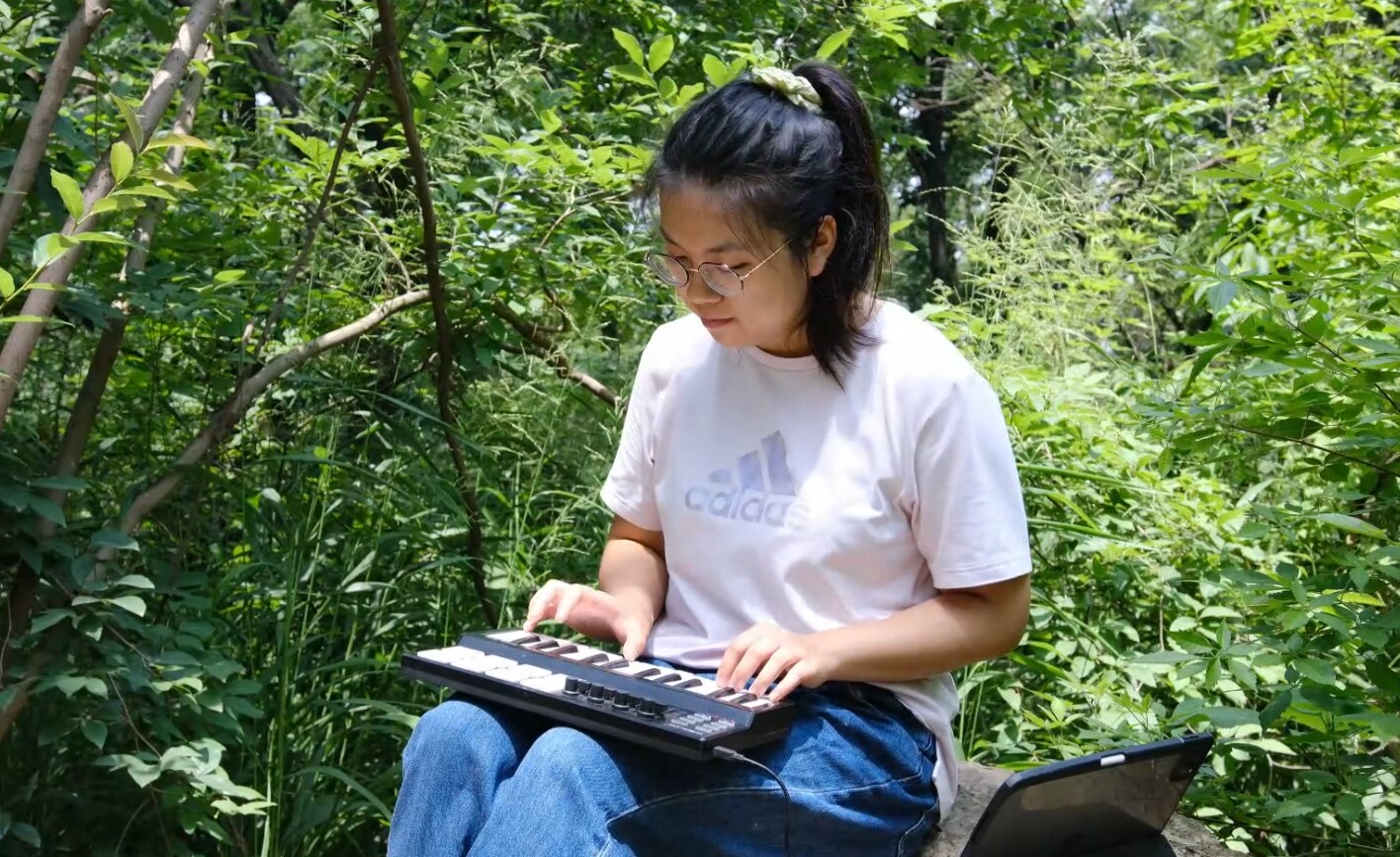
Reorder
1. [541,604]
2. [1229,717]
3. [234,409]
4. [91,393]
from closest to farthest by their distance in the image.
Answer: [541,604] → [1229,717] → [91,393] → [234,409]

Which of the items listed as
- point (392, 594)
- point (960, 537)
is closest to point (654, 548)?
point (960, 537)

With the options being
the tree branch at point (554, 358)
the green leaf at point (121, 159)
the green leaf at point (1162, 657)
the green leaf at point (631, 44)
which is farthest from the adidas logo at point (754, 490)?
the green leaf at point (631, 44)

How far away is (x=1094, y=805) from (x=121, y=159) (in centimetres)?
143

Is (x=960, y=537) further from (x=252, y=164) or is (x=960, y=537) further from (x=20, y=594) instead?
(x=252, y=164)

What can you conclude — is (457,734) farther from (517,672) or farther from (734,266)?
(734,266)

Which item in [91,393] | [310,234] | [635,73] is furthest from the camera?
[635,73]

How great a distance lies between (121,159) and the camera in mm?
1820

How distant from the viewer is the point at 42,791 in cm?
251

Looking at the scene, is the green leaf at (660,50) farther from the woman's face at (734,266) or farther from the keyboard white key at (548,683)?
the keyboard white key at (548,683)

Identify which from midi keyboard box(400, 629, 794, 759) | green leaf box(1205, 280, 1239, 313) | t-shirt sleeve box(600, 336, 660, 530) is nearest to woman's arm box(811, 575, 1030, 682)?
midi keyboard box(400, 629, 794, 759)

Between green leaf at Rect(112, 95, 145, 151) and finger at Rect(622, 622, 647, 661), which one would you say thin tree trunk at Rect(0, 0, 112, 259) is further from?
finger at Rect(622, 622, 647, 661)

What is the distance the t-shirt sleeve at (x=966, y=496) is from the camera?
5.53 feet

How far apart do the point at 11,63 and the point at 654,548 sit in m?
1.48

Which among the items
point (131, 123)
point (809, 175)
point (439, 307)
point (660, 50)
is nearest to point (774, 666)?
point (809, 175)
